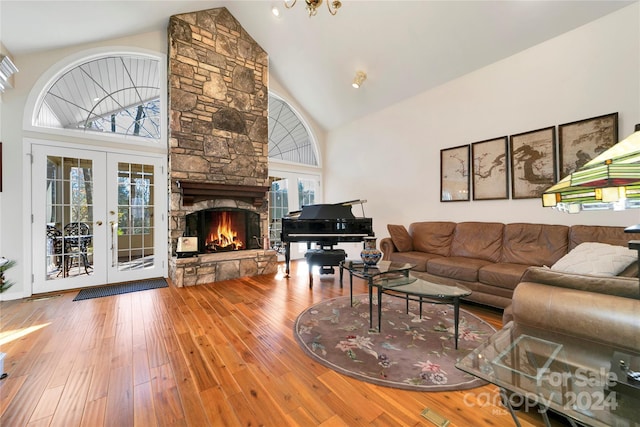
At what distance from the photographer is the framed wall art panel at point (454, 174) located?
3.88 m

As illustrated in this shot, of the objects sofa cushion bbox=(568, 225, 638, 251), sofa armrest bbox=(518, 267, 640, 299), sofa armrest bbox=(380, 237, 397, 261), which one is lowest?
sofa armrest bbox=(380, 237, 397, 261)

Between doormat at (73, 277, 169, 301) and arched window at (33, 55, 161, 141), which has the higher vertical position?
arched window at (33, 55, 161, 141)

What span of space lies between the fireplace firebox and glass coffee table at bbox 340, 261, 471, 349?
8.00ft

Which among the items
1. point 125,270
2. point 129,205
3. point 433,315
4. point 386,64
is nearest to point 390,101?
point 386,64

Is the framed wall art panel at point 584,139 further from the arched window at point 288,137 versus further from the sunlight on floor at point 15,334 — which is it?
the sunlight on floor at point 15,334

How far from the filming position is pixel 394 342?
2141mm

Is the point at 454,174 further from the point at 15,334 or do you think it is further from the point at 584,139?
the point at 15,334

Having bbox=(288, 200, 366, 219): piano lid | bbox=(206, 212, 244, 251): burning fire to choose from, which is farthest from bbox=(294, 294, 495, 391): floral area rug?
bbox=(206, 212, 244, 251): burning fire

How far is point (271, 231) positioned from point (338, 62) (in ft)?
12.5

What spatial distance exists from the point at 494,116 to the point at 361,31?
2416mm

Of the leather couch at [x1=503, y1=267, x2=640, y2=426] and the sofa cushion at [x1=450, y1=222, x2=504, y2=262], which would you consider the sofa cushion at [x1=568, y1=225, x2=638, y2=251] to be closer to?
the sofa cushion at [x1=450, y1=222, x2=504, y2=262]

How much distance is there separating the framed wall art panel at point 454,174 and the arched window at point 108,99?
4947mm

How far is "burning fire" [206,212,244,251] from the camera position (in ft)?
14.5

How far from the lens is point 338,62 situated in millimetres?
4512
